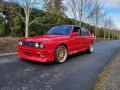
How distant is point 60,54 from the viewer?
8188mm

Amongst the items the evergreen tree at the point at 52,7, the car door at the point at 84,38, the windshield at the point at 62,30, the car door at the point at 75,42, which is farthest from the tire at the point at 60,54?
the evergreen tree at the point at 52,7

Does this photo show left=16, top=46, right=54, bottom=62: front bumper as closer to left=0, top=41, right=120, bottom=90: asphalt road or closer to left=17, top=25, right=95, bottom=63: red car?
left=17, top=25, right=95, bottom=63: red car

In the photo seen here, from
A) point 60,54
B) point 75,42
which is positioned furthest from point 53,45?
point 75,42

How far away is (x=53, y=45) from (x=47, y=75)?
1658mm

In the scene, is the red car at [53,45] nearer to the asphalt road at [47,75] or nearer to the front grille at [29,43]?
the front grille at [29,43]

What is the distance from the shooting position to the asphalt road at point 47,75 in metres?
5.32

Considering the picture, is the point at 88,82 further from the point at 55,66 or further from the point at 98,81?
the point at 55,66

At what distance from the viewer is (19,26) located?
17688mm

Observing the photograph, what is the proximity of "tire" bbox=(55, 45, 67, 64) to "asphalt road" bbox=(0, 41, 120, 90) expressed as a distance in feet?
0.79

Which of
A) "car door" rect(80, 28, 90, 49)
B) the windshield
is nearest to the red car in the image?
the windshield

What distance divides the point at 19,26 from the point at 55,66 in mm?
10826

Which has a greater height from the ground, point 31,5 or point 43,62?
point 31,5

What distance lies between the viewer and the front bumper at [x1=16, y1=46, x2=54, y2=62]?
748cm

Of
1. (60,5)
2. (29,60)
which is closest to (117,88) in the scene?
(29,60)
